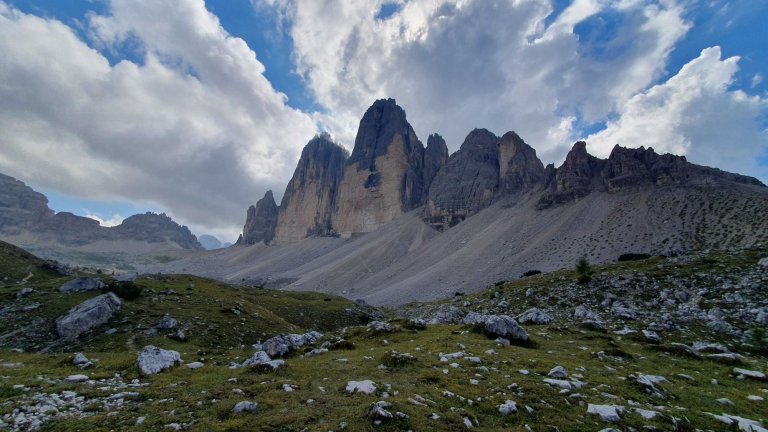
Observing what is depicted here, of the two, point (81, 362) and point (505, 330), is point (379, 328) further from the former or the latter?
point (81, 362)

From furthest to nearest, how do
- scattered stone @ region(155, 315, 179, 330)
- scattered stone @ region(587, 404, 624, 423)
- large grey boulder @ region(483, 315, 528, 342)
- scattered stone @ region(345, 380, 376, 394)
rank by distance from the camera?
scattered stone @ region(155, 315, 179, 330) < large grey boulder @ region(483, 315, 528, 342) < scattered stone @ region(345, 380, 376, 394) < scattered stone @ region(587, 404, 624, 423)

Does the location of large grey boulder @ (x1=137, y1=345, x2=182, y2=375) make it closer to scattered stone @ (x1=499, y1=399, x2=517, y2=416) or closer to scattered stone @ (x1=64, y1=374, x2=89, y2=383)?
scattered stone @ (x1=64, y1=374, x2=89, y2=383)

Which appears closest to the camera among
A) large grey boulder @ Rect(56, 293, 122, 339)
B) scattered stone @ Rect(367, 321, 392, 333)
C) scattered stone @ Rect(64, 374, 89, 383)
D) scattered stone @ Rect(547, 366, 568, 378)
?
scattered stone @ Rect(64, 374, 89, 383)

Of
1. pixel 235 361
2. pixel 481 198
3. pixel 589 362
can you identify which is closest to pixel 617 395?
pixel 589 362

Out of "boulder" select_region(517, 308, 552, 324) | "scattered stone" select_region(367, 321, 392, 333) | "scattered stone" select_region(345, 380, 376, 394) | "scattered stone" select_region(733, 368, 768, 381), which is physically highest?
"scattered stone" select_region(345, 380, 376, 394)

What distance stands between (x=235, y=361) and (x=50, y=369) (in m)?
7.33

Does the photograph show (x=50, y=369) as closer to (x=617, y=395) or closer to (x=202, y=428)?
(x=202, y=428)

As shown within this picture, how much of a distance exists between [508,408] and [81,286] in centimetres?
4050

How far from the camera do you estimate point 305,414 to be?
33.8 ft

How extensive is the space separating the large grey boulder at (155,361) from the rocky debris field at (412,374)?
0.25 ft

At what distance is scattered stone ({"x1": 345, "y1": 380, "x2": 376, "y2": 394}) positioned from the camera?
12.5 m

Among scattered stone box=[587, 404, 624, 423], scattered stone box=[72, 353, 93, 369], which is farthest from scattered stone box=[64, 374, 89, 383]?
scattered stone box=[587, 404, 624, 423]

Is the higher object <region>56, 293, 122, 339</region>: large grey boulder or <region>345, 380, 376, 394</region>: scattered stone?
<region>56, 293, 122, 339</region>: large grey boulder

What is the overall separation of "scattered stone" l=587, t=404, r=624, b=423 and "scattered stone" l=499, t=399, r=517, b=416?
2.31 metres
